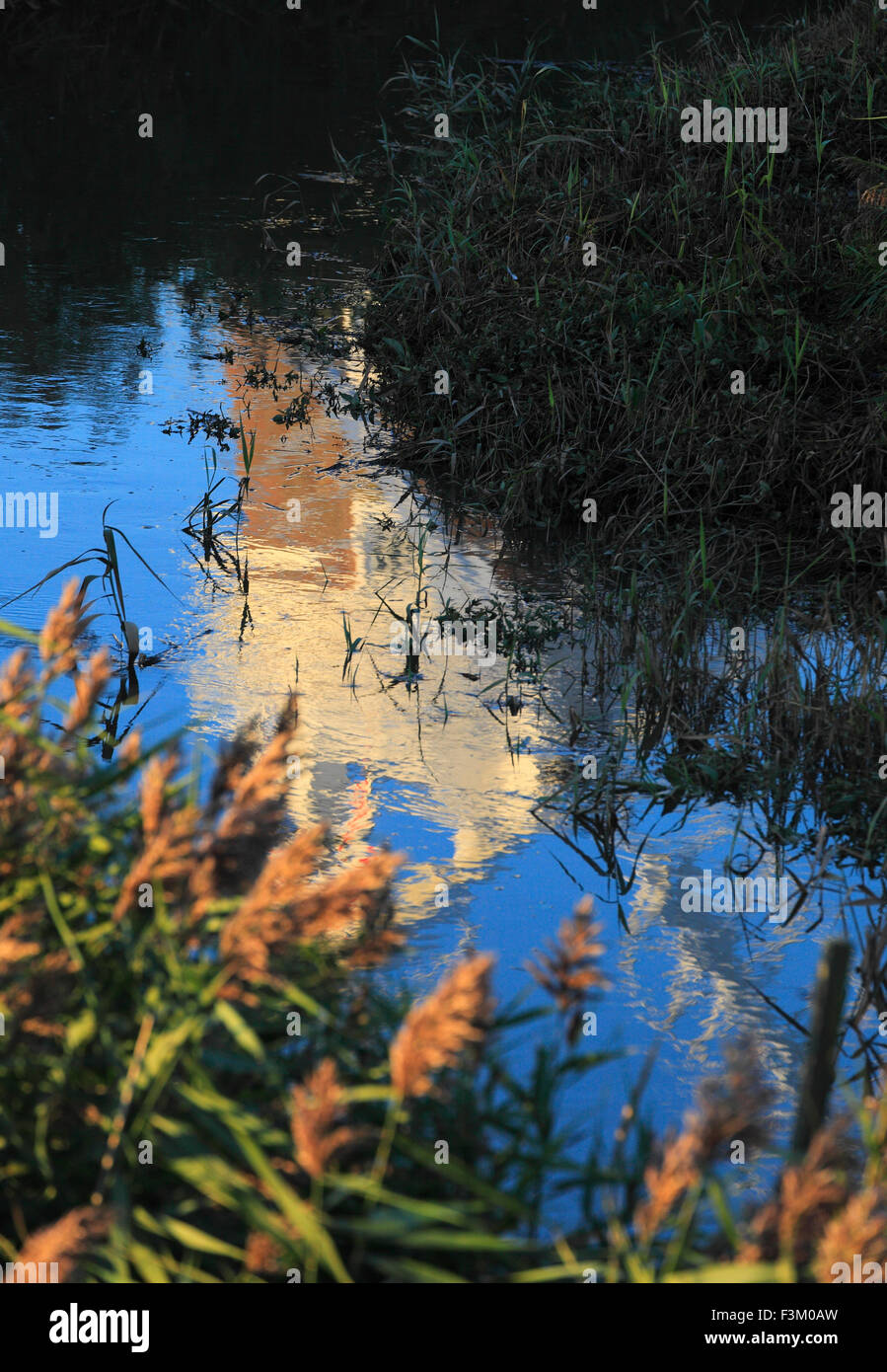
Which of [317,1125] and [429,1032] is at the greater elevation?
[429,1032]

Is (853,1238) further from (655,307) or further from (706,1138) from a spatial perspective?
(655,307)

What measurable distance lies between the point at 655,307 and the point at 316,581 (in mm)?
2381

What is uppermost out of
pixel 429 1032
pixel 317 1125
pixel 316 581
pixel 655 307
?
pixel 655 307

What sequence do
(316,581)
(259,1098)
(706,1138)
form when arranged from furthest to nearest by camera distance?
(316,581) < (259,1098) < (706,1138)

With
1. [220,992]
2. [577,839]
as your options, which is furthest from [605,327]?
[220,992]

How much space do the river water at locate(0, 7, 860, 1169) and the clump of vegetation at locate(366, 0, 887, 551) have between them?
1.74ft

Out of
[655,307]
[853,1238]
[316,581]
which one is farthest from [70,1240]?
[655,307]

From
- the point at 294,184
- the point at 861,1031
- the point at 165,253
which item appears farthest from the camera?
the point at 294,184

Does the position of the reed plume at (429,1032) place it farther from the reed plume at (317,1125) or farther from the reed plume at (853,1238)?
the reed plume at (853,1238)

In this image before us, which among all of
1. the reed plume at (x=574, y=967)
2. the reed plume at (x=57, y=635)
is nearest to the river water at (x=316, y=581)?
the reed plume at (x=57, y=635)

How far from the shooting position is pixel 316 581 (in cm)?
622

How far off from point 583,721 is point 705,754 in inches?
19.1

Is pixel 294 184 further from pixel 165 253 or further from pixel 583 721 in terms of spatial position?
pixel 583 721

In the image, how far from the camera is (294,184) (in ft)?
38.5
